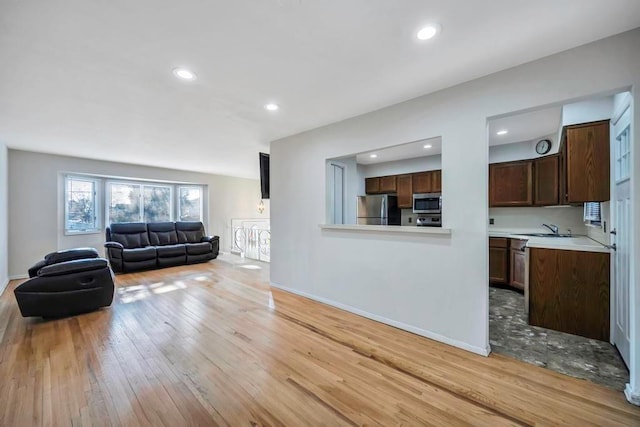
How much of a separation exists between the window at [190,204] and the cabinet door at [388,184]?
5405 mm

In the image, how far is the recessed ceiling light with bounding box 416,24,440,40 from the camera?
1.68 metres

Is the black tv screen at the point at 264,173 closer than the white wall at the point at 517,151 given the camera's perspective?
No

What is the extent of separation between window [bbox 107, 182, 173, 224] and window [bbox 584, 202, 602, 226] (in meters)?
8.63

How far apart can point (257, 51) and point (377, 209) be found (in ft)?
14.4

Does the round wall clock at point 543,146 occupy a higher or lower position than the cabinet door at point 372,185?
higher

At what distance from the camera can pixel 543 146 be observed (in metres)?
4.27

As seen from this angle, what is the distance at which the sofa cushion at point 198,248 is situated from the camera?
6316mm

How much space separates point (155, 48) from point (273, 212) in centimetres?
279

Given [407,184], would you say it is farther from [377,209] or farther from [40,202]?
[40,202]

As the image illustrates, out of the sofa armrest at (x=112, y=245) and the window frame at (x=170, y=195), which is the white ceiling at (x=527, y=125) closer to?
the sofa armrest at (x=112, y=245)

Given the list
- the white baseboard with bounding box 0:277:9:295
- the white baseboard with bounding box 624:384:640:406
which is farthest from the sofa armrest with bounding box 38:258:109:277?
the white baseboard with bounding box 624:384:640:406

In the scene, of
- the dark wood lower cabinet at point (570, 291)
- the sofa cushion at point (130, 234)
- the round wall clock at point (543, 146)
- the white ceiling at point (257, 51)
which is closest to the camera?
the white ceiling at point (257, 51)

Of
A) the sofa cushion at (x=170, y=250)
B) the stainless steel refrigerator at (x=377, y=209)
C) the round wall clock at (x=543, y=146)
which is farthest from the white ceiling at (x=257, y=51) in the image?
the sofa cushion at (x=170, y=250)

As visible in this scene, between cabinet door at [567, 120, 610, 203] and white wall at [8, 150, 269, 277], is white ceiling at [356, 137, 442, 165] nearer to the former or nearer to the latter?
cabinet door at [567, 120, 610, 203]
